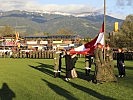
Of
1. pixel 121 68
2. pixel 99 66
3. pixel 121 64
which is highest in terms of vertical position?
pixel 99 66

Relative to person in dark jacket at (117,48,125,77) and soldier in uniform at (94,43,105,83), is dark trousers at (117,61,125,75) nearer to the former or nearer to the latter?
person in dark jacket at (117,48,125,77)

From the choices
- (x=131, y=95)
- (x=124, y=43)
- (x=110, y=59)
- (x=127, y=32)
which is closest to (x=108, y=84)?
(x=110, y=59)

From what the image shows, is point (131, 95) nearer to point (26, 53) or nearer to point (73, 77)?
point (73, 77)

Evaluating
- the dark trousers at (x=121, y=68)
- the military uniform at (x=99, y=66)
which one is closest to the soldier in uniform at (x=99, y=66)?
the military uniform at (x=99, y=66)

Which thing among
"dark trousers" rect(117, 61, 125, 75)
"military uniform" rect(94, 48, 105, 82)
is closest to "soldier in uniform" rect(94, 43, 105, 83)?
"military uniform" rect(94, 48, 105, 82)

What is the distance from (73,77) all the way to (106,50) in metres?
2.50

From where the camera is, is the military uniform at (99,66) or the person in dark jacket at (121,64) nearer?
the military uniform at (99,66)

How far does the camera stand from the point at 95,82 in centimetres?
2036

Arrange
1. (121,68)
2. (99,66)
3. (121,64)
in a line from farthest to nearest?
(121,64) < (121,68) < (99,66)

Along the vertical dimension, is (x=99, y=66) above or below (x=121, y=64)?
above

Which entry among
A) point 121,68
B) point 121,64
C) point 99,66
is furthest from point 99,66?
point 121,64

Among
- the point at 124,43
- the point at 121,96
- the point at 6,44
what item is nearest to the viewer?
the point at 121,96

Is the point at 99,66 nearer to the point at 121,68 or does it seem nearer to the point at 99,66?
the point at 99,66

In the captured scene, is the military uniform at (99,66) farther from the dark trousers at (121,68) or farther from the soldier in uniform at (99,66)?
the dark trousers at (121,68)
